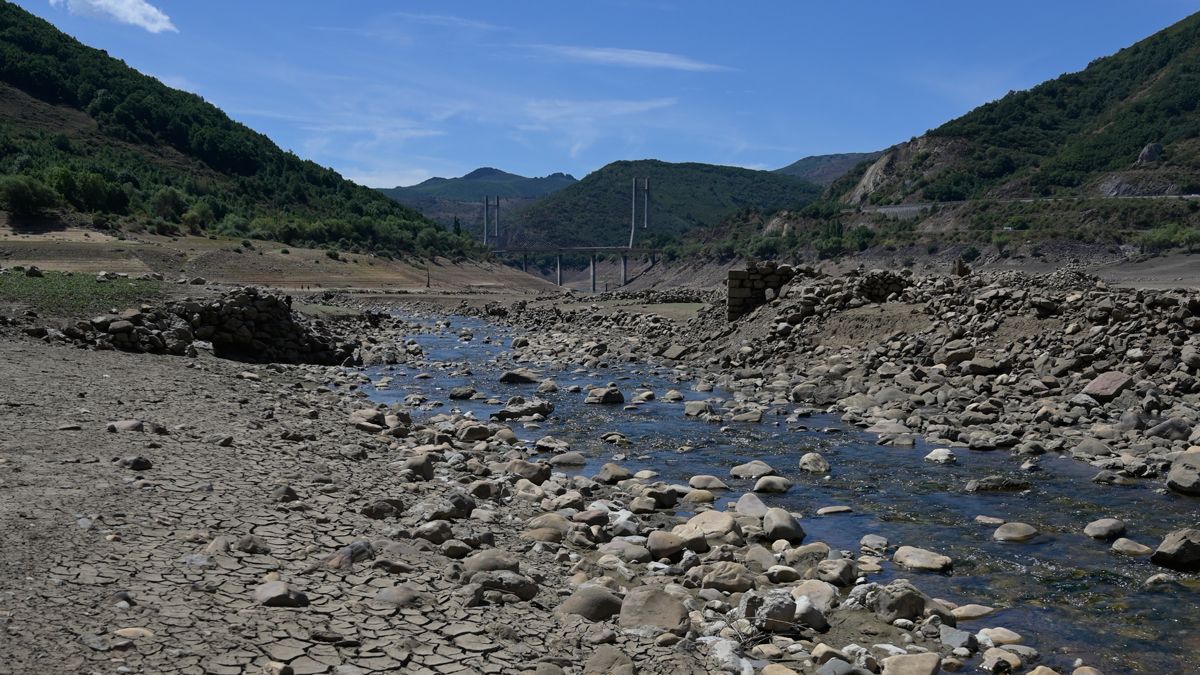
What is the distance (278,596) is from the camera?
5.06 meters

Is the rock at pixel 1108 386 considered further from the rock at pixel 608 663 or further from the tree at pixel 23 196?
the tree at pixel 23 196

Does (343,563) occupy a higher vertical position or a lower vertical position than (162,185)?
lower

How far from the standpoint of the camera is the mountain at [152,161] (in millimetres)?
78438

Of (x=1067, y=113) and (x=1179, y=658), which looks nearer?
(x=1179, y=658)

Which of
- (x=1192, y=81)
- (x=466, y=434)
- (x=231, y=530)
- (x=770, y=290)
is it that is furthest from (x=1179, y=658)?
(x=1192, y=81)

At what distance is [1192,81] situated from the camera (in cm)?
9788

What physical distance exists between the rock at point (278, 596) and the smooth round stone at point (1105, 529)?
22.0 ft

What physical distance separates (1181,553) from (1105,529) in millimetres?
944

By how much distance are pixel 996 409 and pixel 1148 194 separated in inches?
3104

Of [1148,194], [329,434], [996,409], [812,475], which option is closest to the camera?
[812,475]

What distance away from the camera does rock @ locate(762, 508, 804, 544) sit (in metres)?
8.00

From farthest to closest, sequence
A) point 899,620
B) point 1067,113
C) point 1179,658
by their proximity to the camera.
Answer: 1. point 1067,113
2. point 899,620
3. point 1179,658

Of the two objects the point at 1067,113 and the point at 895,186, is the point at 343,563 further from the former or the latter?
the point at 1067,113

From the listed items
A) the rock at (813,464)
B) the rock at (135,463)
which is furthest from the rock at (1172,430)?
the rock at (135,463)
